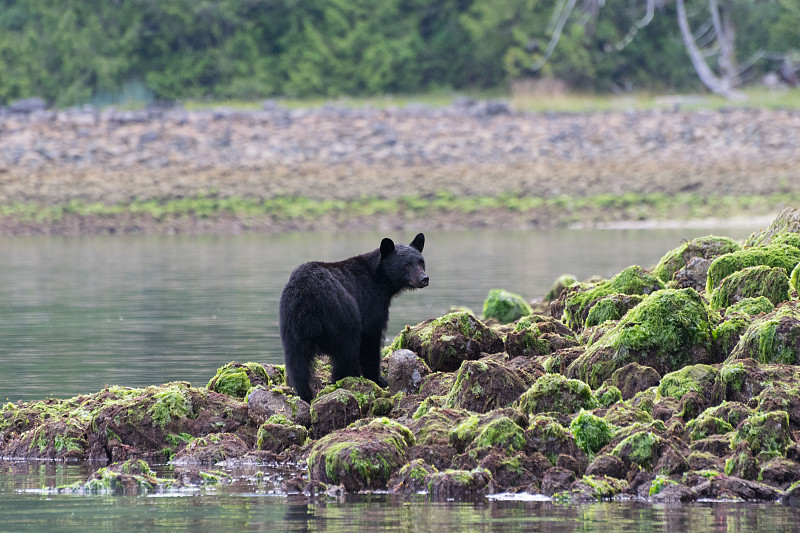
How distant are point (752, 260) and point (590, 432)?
4.19 m

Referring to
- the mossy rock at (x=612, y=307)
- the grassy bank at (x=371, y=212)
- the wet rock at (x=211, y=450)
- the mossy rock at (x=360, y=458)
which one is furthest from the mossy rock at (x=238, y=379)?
the grassy bank at (x=371, y=212)

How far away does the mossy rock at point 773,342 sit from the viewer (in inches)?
380

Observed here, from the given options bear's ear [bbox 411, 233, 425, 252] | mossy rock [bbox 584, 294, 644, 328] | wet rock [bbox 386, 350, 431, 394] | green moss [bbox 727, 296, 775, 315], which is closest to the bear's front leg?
wet rock [bbox 386, 350, 431, 394]

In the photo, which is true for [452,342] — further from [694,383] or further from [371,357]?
[694,383]

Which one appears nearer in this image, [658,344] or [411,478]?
[411,478]

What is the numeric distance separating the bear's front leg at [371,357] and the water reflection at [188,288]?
258cm

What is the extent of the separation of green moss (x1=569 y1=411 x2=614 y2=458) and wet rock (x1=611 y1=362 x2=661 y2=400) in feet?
3.77

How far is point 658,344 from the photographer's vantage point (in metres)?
10.2

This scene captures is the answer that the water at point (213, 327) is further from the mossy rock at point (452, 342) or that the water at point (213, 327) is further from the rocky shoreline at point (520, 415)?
the mossy rock at point (452, 342)

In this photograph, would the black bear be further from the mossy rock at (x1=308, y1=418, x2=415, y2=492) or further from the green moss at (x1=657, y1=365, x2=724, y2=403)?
the green moss at (x1=657, y1=365, x2=724, y2=403)

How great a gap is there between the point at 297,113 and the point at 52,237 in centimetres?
1391

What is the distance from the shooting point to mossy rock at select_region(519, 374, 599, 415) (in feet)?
30.4

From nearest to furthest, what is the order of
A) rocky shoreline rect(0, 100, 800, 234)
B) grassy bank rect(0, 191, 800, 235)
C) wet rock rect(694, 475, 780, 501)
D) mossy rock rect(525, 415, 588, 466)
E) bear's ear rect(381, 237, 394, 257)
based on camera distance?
wet rock rect(694, 475, 780, 501) < mossy rock rect(525, 415, 588, 466) < bear's ear rect(381, 237, 394, 257) < grassy bank rect(0, 191, 800, 235) < rocky shoreline rect(0, 100, 800, 234)

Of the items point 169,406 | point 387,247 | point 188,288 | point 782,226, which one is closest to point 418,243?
point 387,247
